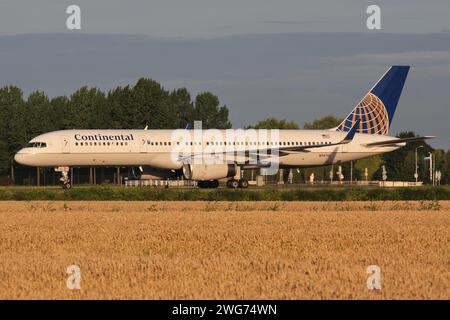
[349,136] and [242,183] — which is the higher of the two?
[349,136]

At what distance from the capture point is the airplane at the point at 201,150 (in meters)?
62.1

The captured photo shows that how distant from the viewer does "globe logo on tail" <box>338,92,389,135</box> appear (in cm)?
7269

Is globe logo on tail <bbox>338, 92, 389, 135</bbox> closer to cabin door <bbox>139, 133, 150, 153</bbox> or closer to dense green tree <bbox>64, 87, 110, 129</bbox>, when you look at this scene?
cabin door <bbox>139, 133, 150, 153</bbox>

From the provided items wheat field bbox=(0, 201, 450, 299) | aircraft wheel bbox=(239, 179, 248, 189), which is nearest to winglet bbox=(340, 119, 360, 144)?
aircraft wheel bbox=(239, 179, 248, 189)

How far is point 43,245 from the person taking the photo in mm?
24938

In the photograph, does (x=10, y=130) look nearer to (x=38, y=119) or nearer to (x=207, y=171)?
(x=38, y=119)

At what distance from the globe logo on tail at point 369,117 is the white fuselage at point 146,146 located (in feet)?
17.8

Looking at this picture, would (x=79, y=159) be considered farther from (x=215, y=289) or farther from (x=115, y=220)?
(x=215, y=289)

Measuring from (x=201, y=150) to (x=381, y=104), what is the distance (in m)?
17.7

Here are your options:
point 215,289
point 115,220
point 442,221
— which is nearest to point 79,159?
point 115,220

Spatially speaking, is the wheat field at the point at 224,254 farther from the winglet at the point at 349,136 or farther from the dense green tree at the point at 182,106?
the dense green tree at the point at 182,106

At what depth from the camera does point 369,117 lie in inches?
2891

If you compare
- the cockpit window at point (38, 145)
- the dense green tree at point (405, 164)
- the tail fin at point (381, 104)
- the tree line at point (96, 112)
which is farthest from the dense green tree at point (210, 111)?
the cockpit window at point (38, 145)

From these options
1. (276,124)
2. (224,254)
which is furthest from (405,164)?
(224,254)
